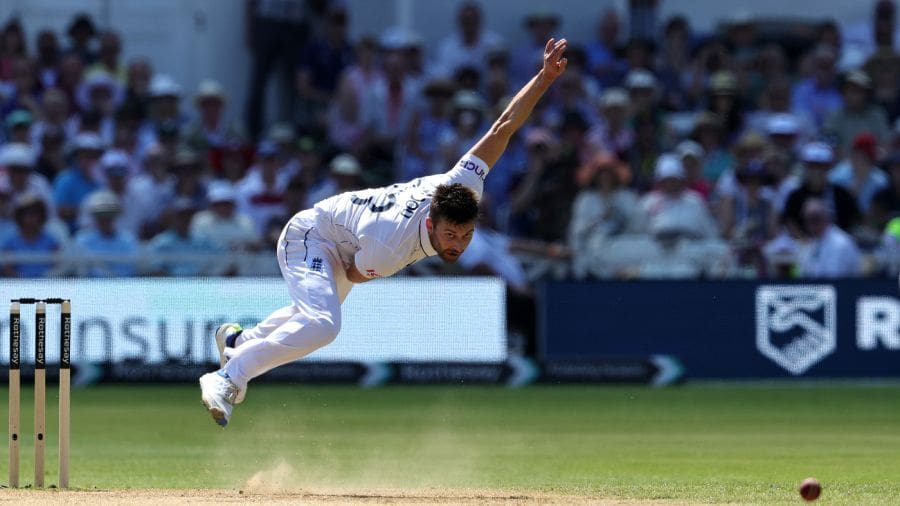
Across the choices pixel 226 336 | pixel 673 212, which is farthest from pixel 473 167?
pixel 673 212

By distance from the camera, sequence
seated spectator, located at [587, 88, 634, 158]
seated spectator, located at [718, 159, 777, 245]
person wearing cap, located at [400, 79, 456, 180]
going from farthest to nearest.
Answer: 1. person wearing cap, located at [400, 79, 456, 180]
2. seated spectator, located at [587, 88, 634, 158]
3. seated spectator, located at [718, 159, 777, 245]

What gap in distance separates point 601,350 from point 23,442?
243 inches

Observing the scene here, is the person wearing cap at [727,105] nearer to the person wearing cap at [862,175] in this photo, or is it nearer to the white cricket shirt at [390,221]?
the person wearing cap at [862,175]

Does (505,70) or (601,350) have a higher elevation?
(505,70)

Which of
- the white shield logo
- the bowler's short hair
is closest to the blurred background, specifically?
the white shield logo

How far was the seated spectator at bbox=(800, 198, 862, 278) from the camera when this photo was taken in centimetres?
1574

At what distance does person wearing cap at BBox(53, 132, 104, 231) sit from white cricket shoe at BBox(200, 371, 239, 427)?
911 centimetres

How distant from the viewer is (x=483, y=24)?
20.1m

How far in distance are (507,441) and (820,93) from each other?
8415 mm

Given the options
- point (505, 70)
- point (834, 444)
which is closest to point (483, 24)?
point (505, 70)

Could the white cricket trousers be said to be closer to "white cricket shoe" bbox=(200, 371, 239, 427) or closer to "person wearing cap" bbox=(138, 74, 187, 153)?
"white cricket shoe" bbox=(200, 371, 239, 427)

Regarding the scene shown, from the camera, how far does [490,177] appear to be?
57.7 feet

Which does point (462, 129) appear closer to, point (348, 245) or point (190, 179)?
point (190, 179)

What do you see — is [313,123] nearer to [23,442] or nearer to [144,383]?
[144,383]
